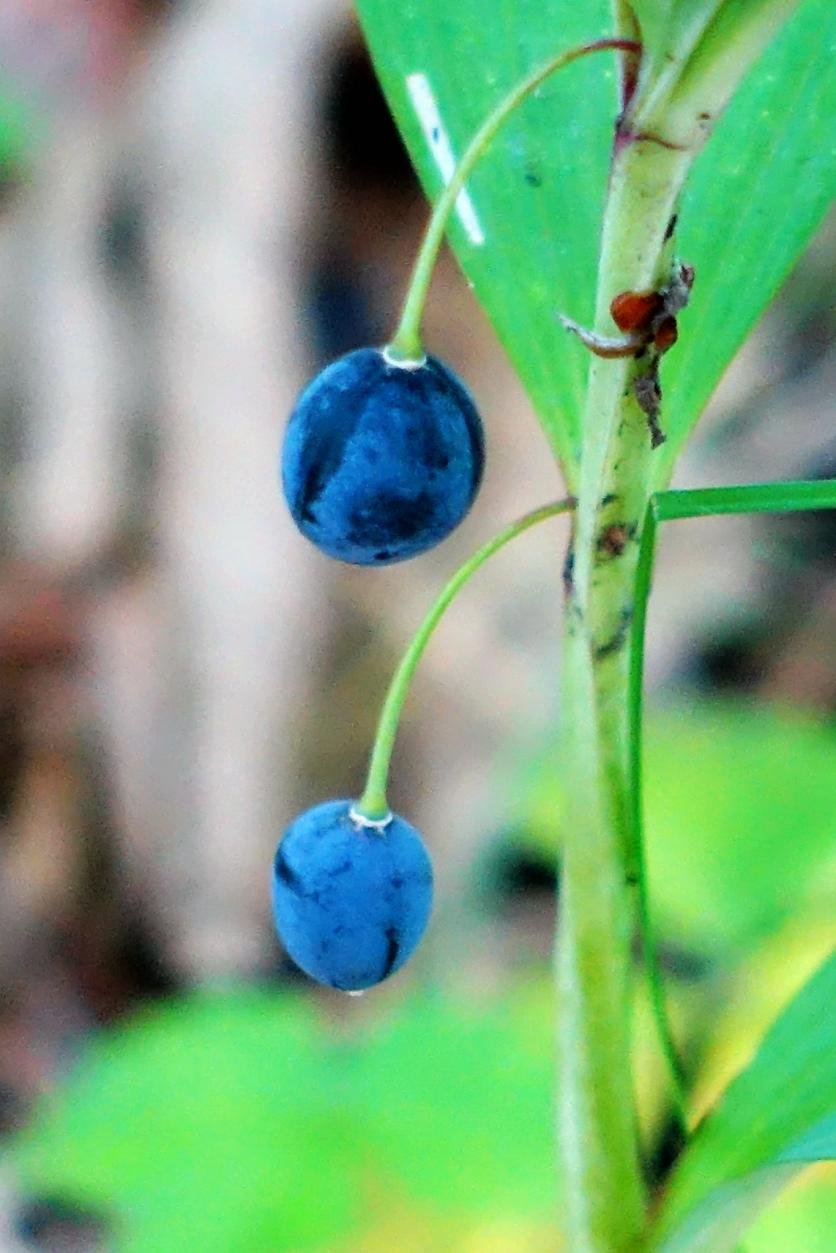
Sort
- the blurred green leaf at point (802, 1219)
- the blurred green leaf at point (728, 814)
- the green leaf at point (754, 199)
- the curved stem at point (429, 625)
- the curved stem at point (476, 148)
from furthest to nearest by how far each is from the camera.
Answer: the blurred green leaf at point (728, 814)
the blurred green leaf at point (802, 1219)
the green leaf at point (754, 199)
the curved stem at point (429, 625)
the curved stem at point (476, 148)

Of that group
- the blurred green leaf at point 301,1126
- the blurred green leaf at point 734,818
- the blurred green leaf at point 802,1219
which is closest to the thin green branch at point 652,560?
the blurred green leaf at point 802,1219

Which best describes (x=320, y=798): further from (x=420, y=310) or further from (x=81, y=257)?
(x=420, y=310)

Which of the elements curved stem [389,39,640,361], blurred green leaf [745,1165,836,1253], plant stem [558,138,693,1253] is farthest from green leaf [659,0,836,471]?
blurred green leaf [745,1165,836,1253]

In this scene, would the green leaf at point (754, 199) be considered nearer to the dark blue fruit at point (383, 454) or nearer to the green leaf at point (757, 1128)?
the dark blue fruit at point (383, 454)

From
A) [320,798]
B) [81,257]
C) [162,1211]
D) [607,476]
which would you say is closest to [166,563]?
[320,798]

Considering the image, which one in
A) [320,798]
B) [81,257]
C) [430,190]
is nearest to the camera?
[430,190]

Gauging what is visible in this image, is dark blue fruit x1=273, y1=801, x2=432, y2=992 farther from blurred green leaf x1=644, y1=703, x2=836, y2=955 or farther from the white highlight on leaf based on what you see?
blurred green leaf x1=644, y1=703, x2=836, y2=955
